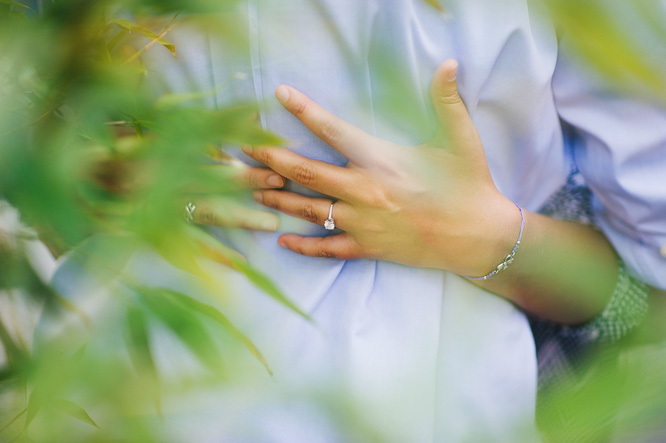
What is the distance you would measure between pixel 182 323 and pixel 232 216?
0.37 meters

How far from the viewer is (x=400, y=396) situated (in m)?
0.32

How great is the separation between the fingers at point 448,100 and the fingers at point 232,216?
0.77 feet

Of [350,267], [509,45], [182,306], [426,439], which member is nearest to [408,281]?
[350,267]

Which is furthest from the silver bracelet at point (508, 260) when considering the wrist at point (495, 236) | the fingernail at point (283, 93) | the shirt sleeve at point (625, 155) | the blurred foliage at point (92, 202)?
the blurred foliage at point (92, 202)

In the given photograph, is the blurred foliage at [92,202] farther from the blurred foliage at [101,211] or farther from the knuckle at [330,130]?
the knuckle at [330,130]

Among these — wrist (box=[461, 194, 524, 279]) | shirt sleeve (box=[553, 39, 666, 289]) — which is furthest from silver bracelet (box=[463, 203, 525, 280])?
shirt sleeve (box=[553, 39, 666, 289])

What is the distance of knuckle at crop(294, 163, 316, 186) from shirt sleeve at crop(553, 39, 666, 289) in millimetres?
317

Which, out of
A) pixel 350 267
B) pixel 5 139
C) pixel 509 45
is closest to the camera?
pixel 5 139

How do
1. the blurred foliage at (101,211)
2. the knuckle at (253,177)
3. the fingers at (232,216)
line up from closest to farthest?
the blurred foliage at (101,211), the fingers at (232,216), the knuckle at (253,177)

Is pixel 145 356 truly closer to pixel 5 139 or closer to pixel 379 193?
pixel 5 139

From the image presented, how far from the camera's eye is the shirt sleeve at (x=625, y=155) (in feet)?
2.07

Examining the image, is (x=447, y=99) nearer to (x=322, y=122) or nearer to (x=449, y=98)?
(x=449, y=98)

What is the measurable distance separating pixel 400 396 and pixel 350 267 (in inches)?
15.4

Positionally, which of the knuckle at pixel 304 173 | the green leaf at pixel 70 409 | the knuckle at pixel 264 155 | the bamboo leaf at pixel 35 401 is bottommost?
the knuckle at pixel 304 173
